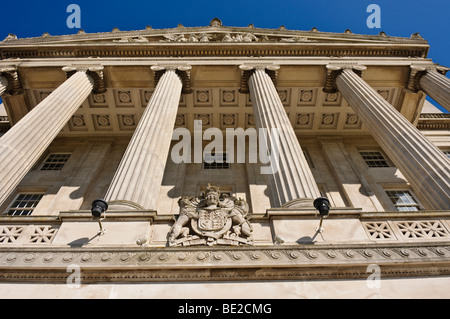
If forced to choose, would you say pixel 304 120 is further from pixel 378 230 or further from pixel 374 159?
pixel 378 230

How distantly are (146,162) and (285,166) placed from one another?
4.99 meters

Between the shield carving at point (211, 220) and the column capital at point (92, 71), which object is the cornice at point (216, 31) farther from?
the shield carving at point (211, 220)

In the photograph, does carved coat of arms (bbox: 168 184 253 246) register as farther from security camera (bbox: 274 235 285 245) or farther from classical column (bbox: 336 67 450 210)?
classical column (bbox: 336 67 450 210)

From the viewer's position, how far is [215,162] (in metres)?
22.1

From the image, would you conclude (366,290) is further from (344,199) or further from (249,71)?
(249,71)

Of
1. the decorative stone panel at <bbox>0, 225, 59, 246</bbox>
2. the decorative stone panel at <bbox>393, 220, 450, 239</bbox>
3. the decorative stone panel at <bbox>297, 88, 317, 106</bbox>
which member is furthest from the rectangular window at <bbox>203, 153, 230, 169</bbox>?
the decorative stone panel at <bbox>393, 220, 450, 239</bbox>

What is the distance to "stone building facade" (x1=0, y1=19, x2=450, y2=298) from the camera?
21.8ft

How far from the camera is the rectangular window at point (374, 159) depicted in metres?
21.8

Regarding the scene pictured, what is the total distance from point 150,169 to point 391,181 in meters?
16.4

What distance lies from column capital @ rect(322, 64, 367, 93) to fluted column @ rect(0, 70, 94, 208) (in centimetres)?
1502

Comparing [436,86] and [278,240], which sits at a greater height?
[436,86]

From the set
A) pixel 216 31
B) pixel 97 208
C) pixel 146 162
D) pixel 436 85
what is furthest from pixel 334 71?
pixel 97 208

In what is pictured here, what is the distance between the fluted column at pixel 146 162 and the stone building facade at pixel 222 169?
2.7 inches

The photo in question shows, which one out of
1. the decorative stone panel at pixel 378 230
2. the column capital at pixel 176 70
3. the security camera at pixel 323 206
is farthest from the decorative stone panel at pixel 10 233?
the column capital at pixel 176 70
